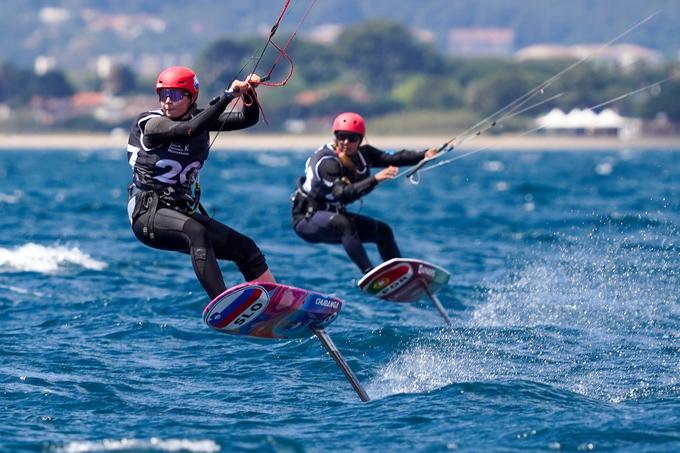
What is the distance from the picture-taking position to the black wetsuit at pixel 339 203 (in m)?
13.7

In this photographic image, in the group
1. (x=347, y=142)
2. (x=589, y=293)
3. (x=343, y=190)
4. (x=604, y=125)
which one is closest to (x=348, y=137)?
(x=347, y=142)

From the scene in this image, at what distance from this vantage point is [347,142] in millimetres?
13664

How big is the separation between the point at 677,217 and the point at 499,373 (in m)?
17.5

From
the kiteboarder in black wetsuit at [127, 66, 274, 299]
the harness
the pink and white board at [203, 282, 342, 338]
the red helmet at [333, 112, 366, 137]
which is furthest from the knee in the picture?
the red helmet at [333, 112, 366, 137]

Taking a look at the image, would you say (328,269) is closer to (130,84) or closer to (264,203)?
(264,203)

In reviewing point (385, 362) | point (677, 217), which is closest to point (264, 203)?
point (677, 217)

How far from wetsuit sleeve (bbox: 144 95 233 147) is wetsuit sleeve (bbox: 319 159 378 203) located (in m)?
3.47

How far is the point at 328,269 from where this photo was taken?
18531 mm

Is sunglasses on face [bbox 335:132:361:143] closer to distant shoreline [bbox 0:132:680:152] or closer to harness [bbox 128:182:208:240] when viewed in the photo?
harness [bbox 128:182:208:240]

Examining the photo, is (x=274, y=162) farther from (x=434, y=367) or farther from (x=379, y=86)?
(x=379, y=86)

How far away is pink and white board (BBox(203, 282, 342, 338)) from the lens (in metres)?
9.83

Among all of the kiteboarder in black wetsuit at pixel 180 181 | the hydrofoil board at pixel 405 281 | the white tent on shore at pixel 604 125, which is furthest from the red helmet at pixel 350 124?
the white tent on shore at pixel 604 125

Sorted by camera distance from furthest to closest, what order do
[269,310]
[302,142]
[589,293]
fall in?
[302,142] → [589,293] → [269,310]

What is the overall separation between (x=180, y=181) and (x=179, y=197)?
0.44 ft
